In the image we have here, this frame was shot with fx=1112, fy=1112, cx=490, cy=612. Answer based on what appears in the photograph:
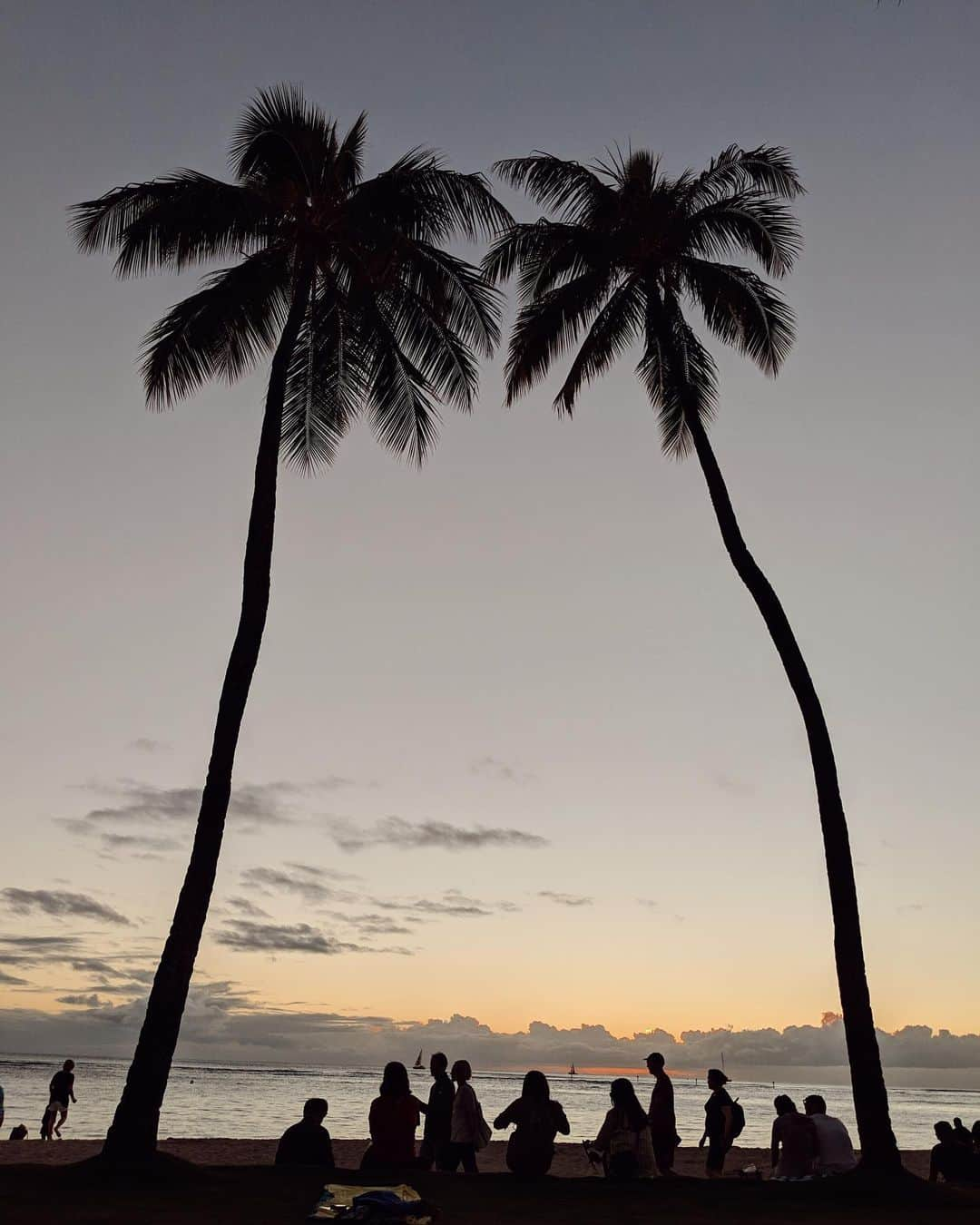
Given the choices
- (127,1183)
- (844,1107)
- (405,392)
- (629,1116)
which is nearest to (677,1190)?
(629,1116)

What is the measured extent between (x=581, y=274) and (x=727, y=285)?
8.87ft

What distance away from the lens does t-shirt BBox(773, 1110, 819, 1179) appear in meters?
14.3

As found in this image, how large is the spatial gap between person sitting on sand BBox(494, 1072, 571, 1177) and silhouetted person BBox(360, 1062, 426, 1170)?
120 centimetres

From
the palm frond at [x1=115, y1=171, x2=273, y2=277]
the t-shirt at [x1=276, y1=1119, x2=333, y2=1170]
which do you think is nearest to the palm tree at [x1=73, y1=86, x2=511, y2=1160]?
the palm frond at [x1=115, y1=171, x2=273, y2=277]

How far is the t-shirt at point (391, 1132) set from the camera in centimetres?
1173

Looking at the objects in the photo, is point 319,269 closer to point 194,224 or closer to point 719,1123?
point 194,224

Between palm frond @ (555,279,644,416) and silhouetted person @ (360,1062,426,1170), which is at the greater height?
palm frond @ (555,279,644,416)

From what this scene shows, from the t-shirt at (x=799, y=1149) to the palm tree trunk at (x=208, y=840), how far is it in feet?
25.4

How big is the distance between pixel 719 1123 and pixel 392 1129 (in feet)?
24.3

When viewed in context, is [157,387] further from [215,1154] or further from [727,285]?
[215,1154]

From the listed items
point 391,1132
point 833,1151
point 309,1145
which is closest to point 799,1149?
point 833,1151

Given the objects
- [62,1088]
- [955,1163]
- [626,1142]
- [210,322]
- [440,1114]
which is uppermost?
[210,322]

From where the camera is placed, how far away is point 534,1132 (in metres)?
12.6

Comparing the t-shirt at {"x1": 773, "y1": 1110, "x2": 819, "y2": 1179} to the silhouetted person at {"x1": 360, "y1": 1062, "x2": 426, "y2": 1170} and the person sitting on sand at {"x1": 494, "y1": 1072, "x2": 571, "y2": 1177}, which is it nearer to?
the person sitting on sand at {"x1": 494, "y1": 1072, "x2": 571, "y2": 1177}
